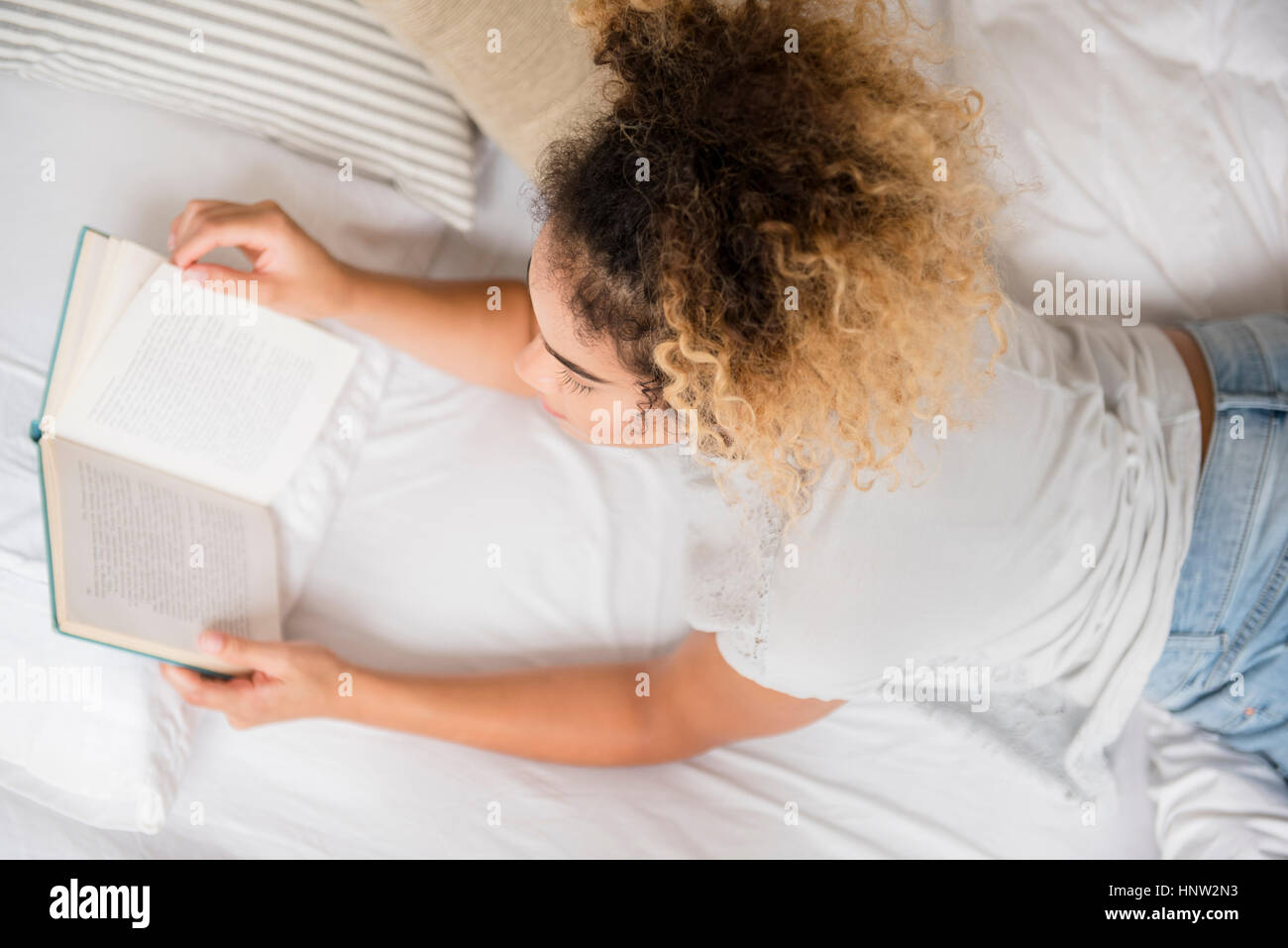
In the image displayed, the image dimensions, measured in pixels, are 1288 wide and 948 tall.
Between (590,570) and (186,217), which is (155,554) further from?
(590,570)

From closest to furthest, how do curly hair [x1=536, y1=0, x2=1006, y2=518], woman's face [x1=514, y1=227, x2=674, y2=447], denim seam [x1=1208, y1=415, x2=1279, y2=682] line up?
curly hair [x1=536, y1=0, x2=1006, y2=518] < woman's face [x1=514, y1=227, x2=674, y2=447] < denim seam [x1=1208, y1=415, x2=1279, y2=682]

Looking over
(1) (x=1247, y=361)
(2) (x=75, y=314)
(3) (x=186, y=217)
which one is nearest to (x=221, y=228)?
(3) (x=186, y=217)

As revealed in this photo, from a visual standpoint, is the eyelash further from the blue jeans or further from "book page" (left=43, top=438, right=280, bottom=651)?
the blue jeans

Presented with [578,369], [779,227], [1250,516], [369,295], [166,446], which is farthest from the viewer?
[369,295]

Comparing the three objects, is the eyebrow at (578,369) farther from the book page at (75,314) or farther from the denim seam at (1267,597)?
the denim seam at (1267,597)

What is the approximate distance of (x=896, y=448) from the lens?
64 centimetres

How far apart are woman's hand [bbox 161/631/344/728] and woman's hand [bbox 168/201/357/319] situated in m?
0.36

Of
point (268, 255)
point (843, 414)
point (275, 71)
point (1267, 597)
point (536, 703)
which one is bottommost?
point (536, 703)

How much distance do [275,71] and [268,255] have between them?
20 centimetres

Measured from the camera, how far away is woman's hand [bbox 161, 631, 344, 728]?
875 millimetres

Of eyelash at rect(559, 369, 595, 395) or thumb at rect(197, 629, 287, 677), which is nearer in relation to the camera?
eyelash at rect(559, 369, 595, 395)

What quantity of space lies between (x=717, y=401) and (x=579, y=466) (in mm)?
560

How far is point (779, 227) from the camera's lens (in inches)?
20.8

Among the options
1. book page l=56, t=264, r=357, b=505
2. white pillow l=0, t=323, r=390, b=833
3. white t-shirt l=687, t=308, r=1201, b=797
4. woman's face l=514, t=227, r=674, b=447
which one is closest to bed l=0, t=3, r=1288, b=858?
white pillow l=0, t=323, r=390, b=833
